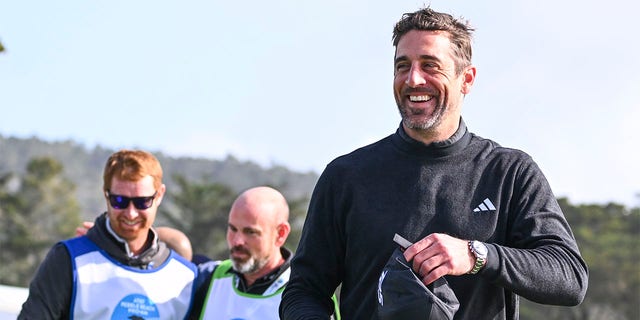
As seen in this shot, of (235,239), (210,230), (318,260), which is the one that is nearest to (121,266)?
(235,239)

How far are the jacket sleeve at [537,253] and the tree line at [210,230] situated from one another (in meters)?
35.1

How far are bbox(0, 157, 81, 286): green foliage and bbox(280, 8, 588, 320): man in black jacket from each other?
35.5m

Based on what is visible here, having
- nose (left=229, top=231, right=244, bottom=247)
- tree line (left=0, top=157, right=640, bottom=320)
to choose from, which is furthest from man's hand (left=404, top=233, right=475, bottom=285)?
tree line (left=0, top=157, right=640, bottom=320)

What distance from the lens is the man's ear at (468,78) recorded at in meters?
3.00

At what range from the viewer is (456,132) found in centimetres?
297

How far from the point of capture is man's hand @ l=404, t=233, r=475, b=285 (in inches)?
101

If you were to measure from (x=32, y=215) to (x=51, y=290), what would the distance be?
38100mm

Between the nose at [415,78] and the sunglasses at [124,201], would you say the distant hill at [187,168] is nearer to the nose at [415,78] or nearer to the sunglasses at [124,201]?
the sunglasses at [124,201]

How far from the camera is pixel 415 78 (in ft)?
9.38

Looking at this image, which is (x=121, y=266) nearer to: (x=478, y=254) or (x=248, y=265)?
(x=248, y=265)

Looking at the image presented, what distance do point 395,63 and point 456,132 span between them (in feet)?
0.88

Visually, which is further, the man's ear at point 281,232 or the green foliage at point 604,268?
the green foliage at point 604,268

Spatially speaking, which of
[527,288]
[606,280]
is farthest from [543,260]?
[606,280]

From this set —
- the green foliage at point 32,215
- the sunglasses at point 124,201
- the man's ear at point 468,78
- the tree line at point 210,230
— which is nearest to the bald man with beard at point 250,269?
the sunglasses at point 124,201
